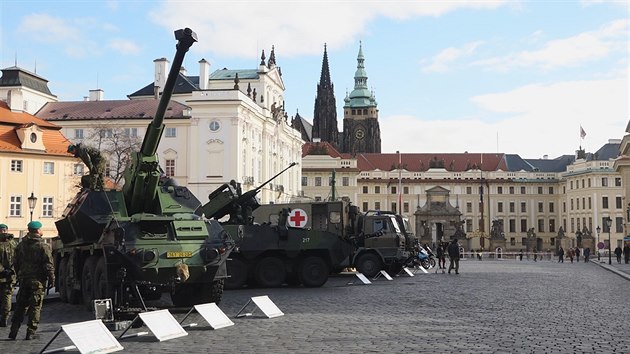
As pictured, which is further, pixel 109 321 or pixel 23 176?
pixel 23 176

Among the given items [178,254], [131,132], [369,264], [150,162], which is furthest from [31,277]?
[131,132]

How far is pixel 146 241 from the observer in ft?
48.8

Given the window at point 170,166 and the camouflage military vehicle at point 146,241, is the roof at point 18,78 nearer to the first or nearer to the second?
the window at point 170,166

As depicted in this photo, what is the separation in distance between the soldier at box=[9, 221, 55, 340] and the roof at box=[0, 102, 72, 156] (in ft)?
127

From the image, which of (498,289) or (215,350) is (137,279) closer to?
(215,350)

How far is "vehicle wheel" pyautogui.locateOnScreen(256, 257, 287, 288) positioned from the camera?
944 inches

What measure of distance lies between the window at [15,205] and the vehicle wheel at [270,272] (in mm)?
30242

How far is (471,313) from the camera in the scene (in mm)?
15422

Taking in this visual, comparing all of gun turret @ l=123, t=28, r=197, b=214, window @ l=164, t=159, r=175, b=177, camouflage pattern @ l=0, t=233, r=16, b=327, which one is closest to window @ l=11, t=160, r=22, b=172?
window @ l=164, t=159, r=175, b=177

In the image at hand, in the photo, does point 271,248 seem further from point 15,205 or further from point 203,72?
point 203,72

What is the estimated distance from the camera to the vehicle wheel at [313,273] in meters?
24.1

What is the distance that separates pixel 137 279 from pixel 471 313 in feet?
21.5

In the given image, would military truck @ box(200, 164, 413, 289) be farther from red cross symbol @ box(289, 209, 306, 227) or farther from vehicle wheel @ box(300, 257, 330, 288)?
red cross symbol @ box(289, 209, 306, 227)

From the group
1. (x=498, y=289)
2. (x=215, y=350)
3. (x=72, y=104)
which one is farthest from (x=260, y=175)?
(x=215, y=350)
